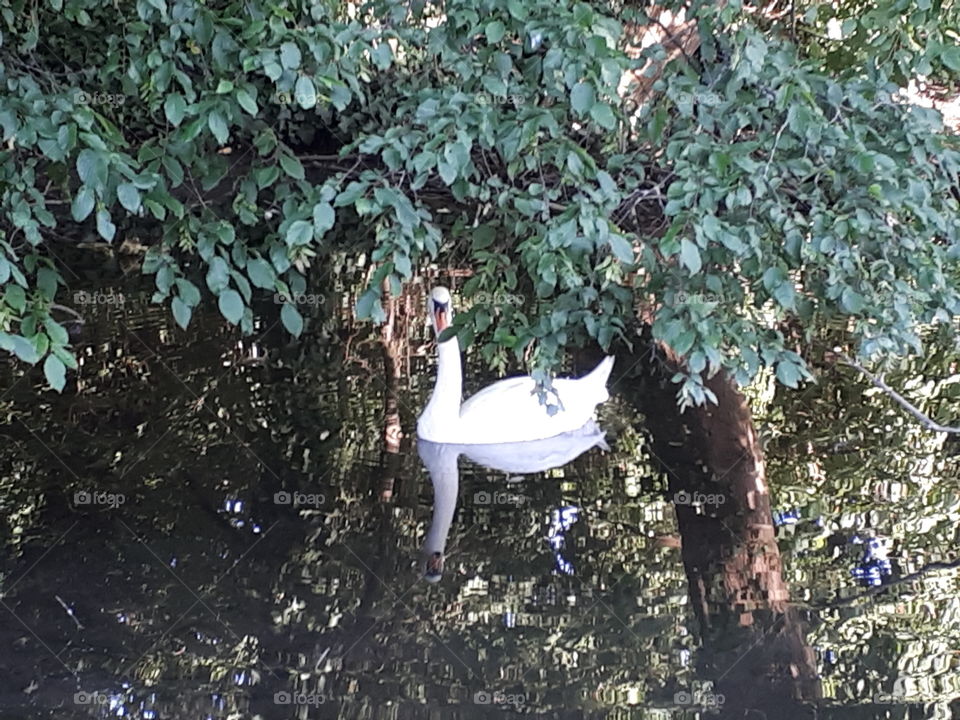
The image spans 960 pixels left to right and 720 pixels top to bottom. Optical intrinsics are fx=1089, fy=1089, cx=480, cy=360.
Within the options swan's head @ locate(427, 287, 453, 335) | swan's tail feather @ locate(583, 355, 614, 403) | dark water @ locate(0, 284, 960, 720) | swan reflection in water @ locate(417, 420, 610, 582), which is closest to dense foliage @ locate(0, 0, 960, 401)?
dark water @ locate(0, 284, 960, 720)

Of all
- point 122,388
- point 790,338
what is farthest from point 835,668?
point 122,388

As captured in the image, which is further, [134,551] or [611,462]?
[611,462]

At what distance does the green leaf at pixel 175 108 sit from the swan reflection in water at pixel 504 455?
1.75 meters

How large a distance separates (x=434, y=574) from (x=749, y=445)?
1471 mm

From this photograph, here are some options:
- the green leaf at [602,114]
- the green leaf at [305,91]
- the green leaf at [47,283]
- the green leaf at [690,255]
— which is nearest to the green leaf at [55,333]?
the green leaf at [47,283]

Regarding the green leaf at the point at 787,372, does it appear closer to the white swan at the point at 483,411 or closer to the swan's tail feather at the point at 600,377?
the white swan at the point at 483,411

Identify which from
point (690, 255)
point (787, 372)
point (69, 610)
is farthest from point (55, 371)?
point (787, 372)

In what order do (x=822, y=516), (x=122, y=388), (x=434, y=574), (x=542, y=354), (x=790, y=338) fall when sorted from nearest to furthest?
(x=542, y=354) < (x=434, y=574) < (x=822, y=516) < (x=122, y=388) < (x=790, y=338)

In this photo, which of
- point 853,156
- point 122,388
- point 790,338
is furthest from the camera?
point 790,338

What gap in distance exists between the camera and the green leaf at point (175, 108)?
2.33m

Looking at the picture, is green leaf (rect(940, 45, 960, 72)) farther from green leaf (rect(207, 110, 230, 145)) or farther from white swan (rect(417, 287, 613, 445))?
white swan (rect(417, 287, 613, 445))

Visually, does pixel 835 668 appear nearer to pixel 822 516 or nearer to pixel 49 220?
pixel 822 516

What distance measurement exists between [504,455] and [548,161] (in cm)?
185

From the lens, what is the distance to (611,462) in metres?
4.05
